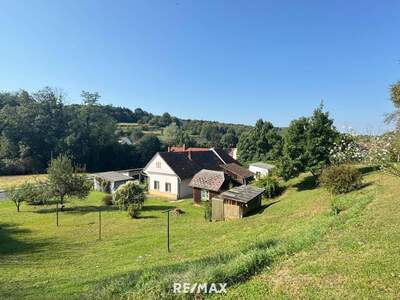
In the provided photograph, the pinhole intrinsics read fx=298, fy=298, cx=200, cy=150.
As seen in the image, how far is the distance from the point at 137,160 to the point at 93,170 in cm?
1061

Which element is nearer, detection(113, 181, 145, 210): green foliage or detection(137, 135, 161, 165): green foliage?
detection(113, 181, 145, 210): green foliage

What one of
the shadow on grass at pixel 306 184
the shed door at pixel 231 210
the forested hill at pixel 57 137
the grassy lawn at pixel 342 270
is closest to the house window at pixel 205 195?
the shed door at pixel 231 210

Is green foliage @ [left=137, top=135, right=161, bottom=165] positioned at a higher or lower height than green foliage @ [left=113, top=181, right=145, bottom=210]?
higher

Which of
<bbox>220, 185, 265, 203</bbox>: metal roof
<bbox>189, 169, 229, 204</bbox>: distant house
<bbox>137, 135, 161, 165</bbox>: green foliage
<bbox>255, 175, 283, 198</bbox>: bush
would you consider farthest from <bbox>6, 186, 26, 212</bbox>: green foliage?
<bbox>137, 135, 161, 165</bbox>: green foliage

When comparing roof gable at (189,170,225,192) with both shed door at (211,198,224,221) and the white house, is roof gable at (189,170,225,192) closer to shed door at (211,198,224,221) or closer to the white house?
the white house

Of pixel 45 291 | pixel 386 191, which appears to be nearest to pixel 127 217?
pixel 45 291

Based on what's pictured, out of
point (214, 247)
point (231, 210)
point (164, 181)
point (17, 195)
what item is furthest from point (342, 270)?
point (17, 195)

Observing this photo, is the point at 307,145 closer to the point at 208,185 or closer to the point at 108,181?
the point at 208,185

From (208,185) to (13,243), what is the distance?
54.5ft

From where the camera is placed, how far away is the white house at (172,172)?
35.9 m

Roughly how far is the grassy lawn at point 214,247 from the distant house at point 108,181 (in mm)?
11048

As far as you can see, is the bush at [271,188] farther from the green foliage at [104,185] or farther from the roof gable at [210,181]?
the green foliage at [104,185]

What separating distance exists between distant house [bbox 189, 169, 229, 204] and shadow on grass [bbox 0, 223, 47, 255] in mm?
14998

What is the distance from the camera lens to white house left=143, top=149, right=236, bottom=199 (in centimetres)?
3588
